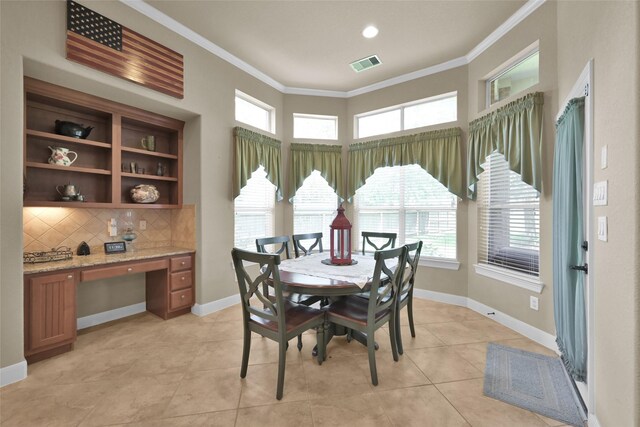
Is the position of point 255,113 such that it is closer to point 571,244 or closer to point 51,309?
point 51,309

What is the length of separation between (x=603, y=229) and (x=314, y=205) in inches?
142

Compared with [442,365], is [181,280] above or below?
above

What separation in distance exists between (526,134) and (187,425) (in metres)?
3.73

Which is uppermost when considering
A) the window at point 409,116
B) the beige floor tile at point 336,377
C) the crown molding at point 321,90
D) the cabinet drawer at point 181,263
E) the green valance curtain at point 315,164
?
the crown molding at point 321,90

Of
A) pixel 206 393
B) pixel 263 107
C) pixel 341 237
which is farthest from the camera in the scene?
pixel 263 107

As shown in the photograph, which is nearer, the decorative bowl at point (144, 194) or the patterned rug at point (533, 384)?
the patterned rug at point (533, 384)

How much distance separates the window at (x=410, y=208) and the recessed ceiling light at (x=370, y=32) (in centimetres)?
182

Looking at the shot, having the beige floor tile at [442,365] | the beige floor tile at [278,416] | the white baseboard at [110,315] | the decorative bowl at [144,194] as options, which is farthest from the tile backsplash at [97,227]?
the beige floor tile at [442,365]

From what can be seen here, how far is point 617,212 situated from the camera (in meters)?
1.30

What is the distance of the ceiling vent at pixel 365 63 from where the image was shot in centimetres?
360

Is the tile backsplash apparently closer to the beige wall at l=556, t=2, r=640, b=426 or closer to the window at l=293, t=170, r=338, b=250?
the window at l=293, t=170, r=338, b=250

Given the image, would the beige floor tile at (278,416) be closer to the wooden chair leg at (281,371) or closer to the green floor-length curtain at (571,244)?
the wooden chair leg at (281,371)

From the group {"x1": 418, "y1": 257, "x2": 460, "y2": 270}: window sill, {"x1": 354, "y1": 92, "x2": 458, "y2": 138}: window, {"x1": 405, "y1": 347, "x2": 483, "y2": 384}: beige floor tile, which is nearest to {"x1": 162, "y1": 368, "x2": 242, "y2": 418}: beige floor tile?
{"x1": 405, "y1": 347, "x2": 483, "y2": 384}: beige floor tile

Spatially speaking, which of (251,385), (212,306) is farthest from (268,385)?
(212,306)
